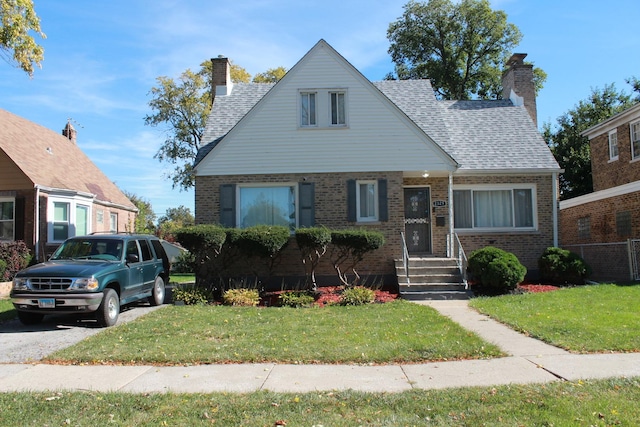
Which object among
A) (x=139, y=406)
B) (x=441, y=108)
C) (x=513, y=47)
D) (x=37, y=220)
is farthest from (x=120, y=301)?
(x=513, y=47)

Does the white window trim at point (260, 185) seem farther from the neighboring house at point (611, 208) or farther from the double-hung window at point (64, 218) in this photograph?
the neighboring house at point (611, 208)

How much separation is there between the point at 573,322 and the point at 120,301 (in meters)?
8.95

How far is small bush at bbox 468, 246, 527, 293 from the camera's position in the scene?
13.8m

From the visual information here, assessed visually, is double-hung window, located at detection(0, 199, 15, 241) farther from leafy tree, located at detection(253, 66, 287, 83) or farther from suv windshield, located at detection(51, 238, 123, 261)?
leafy tree, located at detection(253, 66, 287, 83)

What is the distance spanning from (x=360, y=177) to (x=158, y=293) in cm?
683

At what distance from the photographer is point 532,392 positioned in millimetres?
5508

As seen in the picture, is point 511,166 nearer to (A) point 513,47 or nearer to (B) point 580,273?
(B) point 580,273

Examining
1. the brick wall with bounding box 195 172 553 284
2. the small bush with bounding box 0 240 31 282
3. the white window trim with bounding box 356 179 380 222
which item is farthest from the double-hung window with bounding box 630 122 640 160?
the small bush with bounding box 0 240 31 282

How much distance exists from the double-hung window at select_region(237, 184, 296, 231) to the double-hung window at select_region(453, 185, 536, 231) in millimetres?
5619

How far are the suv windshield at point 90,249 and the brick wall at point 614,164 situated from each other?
64.8ft

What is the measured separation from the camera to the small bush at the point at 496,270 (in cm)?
1384

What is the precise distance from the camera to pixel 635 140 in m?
21.1

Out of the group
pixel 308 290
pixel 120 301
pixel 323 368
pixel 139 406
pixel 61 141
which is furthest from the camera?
pixel 61 141

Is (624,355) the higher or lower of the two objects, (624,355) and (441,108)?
the lower
